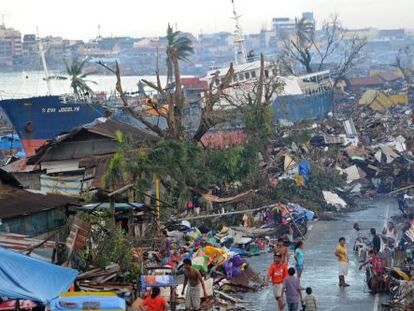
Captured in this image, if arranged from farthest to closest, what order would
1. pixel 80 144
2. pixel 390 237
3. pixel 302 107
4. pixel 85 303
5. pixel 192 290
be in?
pixel 302 107, pixel 80 144, pixel 390 237, pixel 192 290, pixel 85 303

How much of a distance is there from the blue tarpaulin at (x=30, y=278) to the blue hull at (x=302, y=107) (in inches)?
1692

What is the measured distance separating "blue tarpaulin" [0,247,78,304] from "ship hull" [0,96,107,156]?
1194 inches

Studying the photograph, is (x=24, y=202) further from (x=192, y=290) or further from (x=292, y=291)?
(x=292, y=291)

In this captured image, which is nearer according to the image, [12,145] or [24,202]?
[24,202]

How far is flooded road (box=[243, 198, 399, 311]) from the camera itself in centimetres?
1692

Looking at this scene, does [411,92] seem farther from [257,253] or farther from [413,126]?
[257,253]

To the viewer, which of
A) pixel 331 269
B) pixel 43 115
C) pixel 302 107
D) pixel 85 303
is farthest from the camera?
pixel 302 107

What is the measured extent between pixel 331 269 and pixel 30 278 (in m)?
9.13

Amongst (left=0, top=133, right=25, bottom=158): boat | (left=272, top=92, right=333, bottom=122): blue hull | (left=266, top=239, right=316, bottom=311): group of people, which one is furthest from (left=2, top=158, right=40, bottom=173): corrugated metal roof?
(left=272, top=92, right=333, bottom=122): blue hull

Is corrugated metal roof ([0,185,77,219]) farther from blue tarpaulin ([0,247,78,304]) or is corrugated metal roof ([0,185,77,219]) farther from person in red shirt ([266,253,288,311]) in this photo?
person in red shirt ([266,253,288,311])

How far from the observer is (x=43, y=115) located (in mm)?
44312

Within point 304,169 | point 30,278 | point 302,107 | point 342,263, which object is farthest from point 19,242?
point 302,107

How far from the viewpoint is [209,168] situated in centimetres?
2716

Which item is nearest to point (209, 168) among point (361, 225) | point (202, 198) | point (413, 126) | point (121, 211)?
point (202, 198)
